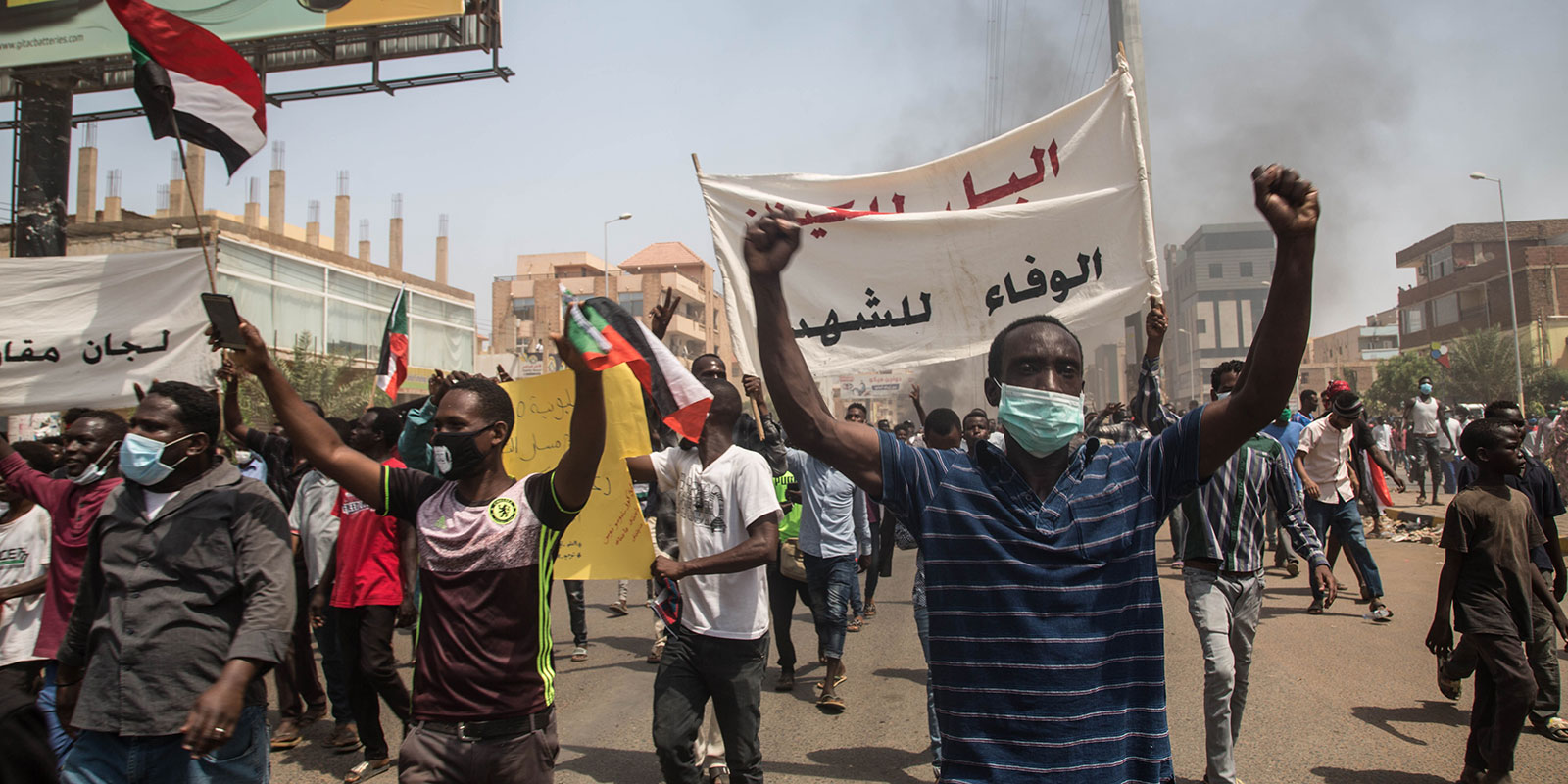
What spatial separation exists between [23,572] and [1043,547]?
15.4 ft

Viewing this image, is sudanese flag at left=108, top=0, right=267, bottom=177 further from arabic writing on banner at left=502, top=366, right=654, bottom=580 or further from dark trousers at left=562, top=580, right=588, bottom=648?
dark trousers at left=562, top=580, right=588, bottom=648

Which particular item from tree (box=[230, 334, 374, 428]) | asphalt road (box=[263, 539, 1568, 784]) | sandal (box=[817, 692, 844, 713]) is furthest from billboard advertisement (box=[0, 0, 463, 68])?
sandal (box=[817, 692, 844, 713])

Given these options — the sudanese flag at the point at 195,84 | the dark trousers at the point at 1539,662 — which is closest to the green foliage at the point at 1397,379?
the dark trousers at the point at 1539,662

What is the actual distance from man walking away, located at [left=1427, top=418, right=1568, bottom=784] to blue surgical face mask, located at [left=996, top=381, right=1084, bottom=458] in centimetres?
359

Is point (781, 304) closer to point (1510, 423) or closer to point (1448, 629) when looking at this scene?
point (1448, 629)

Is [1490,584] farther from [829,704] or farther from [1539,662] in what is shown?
[829,704]

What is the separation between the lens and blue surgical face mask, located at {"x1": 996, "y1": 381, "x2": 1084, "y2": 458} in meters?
2.23

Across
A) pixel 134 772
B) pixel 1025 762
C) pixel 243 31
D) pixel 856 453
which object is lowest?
pixel 134 772

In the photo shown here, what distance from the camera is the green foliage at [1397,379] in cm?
5395

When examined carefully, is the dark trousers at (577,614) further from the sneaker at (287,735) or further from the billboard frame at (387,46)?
the billboard frame at (387,46)

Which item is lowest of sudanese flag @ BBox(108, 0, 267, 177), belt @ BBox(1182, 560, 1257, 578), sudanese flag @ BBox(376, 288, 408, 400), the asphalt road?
the asphalt road

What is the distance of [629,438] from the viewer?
13.9ft

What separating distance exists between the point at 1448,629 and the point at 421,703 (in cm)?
468

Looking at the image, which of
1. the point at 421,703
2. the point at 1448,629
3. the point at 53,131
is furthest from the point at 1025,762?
the point at 53,131
